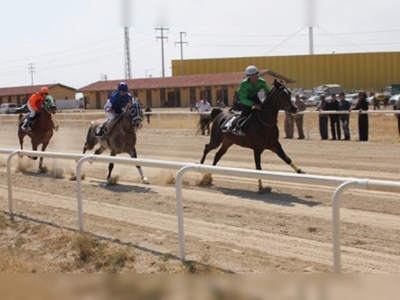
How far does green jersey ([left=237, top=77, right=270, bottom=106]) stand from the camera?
Answer: 11266 millimetres

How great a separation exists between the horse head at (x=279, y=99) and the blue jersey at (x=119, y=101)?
2.75m

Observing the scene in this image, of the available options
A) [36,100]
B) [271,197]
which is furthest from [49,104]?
[271,197]

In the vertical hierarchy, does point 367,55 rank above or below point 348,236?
above

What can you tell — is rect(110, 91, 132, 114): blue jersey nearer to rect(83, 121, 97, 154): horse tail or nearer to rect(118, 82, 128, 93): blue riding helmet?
rect(118, 82, 128, 93): blue riding helmet

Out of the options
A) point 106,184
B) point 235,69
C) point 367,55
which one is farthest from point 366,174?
point 235,69

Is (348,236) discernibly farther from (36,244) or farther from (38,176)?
(38,176)

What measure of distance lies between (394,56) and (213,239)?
55275mm

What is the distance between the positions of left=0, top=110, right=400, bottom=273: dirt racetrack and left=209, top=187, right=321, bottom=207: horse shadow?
1 centimetres

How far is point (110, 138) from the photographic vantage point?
508 inches

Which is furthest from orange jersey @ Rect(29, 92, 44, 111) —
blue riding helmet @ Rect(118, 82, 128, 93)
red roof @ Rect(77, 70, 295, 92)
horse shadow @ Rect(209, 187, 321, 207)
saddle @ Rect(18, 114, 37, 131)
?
red roof @ Rect(77, 70, 295, 92)

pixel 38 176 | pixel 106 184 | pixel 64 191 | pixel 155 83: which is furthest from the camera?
pixel 155 83

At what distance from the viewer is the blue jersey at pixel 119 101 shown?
12750 millimetres

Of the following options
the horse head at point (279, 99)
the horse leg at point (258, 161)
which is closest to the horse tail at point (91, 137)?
the horse leg at point (258, 161)

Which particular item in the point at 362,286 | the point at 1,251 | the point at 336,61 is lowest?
the point at 1,251
